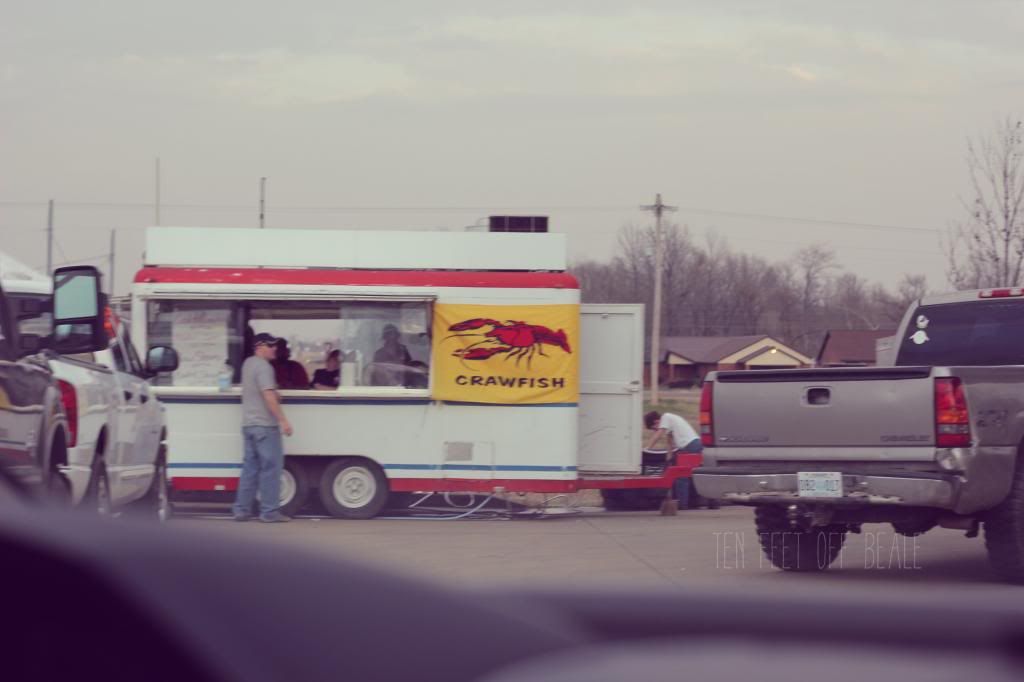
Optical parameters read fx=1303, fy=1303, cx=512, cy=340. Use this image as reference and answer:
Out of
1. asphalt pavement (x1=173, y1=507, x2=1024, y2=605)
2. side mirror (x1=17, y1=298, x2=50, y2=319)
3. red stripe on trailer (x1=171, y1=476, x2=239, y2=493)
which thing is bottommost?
asphalt pavement (x1=173, y1=507, x2=1024, y2=605)

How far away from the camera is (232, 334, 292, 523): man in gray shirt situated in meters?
13.2

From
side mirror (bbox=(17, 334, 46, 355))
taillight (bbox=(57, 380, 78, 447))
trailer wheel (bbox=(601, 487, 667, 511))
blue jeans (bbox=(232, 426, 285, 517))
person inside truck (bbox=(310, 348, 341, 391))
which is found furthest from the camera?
trailer wheel (bbox=(601, 487, 667, 511))

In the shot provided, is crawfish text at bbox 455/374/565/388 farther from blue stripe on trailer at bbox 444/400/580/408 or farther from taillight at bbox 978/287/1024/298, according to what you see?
taillight at bbox 978/287/1024/298

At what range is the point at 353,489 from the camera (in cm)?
1402

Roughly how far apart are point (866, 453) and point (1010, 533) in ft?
3.62

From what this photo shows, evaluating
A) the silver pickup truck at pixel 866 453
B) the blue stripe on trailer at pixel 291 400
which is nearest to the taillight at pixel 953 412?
the silver pickup truck at pixel 866 453

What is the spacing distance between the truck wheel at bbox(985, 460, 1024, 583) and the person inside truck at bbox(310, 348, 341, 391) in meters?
7.39

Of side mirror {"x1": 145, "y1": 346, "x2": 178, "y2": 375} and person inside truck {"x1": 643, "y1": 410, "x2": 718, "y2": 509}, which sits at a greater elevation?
side mirror {"x1": 145, "y1": 346, "x2": 178, "y2": 375}

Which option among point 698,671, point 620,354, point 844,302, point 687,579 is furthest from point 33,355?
point 844,302

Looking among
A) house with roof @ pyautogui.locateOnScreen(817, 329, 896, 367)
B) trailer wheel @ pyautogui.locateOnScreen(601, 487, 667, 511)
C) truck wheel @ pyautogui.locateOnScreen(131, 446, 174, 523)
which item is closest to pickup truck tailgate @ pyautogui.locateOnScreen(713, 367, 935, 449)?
truck wheel @ pyautogui.locateOnScreen(131, 446, 174, 523)

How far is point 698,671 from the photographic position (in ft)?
4.22

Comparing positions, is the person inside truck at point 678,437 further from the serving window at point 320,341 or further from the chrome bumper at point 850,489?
the chrome bumper at point 850,489

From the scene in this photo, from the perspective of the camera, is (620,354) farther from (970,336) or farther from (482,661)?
(482,661)

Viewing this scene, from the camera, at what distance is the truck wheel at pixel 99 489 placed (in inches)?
320
